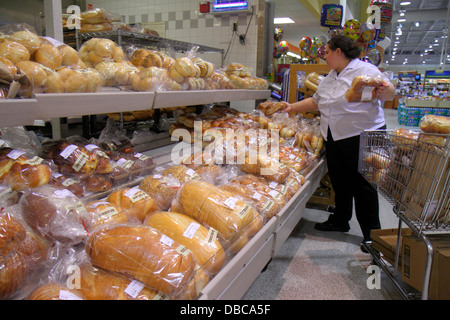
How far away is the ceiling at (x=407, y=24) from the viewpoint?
10.1 m

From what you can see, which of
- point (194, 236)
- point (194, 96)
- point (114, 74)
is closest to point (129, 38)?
point (194, 96)

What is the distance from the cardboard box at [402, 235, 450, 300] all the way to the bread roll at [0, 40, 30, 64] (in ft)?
7.41

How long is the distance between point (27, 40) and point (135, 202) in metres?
0.89

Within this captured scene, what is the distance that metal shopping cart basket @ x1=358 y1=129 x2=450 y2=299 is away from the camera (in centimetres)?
139

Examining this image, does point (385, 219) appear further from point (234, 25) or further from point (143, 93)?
point (234, 25)

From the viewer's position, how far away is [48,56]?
1.42 m

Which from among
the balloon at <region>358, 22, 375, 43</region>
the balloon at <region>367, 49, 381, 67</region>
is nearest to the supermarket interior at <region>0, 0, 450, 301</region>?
the balloon at <region>358, 22, 375, 43</region>

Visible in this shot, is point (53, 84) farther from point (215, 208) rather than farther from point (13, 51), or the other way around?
point (215, 208)

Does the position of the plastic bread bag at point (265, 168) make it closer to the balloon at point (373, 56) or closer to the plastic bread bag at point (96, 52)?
the plastic bread bag at point (96, 52)

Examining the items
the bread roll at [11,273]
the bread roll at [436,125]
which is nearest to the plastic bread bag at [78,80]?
the bread roll at [11,273]

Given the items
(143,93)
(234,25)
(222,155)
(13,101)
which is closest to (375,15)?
(234,25)

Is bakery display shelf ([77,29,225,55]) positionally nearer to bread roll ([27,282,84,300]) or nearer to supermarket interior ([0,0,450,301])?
supermarket interior ([0,0,450,301])

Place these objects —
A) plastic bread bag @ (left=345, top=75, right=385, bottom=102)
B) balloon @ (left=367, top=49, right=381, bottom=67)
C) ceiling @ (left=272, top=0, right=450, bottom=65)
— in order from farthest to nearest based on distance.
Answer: ceiling @ (left=272, top=0, right=450, bottom=65) < balloon @ (left=367, top=49, right=381, bottom=67) < plastic bread bag @ (left=345, top=75, right=385, bottom=102)

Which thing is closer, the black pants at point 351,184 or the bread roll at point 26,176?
the bread roll at point 26,176
